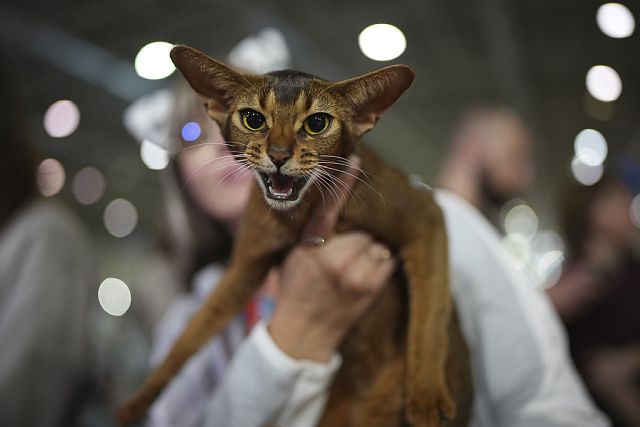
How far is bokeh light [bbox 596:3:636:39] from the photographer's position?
94cm

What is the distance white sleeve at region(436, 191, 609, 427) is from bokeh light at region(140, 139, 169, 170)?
19.1 inches

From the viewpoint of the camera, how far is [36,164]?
52.4 inches

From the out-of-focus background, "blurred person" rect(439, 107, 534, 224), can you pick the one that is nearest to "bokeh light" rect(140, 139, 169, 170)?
the out-of-focus background

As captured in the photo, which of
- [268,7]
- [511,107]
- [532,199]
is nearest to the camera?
[268,7]

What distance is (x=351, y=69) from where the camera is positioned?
663 millimetres

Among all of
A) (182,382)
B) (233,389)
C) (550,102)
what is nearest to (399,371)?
(233,389)

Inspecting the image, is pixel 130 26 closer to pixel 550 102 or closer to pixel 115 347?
pixel 115 347

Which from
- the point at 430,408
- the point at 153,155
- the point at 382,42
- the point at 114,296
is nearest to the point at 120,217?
the point at 114,296

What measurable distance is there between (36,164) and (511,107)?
1.36 meters

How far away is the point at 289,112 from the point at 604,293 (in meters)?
1.00

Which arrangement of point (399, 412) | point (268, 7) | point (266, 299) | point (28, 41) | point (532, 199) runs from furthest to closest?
point (532, 199), point (28, 41), point (268, 7), point (266, 299), point (399, 412)

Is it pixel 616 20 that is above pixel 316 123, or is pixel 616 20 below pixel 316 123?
above

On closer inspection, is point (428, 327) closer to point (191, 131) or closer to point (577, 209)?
point (191, 131)

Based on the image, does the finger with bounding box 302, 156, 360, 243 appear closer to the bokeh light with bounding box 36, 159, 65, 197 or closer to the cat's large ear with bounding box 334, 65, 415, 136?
the cat's large ear with bounding box 334, 65, 415, 136
